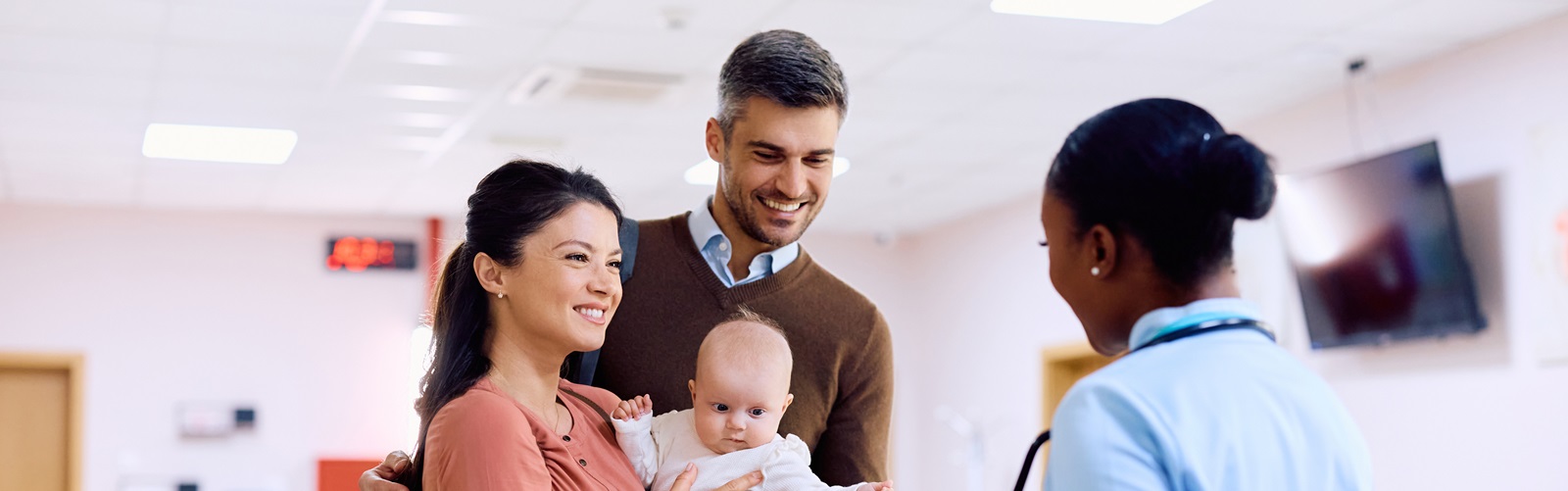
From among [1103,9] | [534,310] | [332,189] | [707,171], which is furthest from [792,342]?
[332,189]

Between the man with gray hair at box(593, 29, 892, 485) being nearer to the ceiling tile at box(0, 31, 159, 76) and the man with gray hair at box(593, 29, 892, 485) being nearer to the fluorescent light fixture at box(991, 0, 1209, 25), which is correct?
the fluorescent light fixture at box(991, 0, 1209, 25)

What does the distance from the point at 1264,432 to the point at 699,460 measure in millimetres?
990

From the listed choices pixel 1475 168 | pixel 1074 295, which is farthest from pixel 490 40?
pixel 1074 295

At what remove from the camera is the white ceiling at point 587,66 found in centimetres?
502

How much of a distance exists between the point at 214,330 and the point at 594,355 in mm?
7621

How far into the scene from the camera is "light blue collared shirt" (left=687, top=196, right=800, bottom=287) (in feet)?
7.33

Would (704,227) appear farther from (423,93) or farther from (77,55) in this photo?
(423,93)

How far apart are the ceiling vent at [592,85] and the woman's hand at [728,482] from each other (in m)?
3.91

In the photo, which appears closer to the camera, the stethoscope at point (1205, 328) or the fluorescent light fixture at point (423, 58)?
the stethoscope at point (1205, 328)

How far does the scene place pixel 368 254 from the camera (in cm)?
945

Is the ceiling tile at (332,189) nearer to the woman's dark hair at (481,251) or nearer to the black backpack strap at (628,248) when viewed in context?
the black backpack strap at (628,248)

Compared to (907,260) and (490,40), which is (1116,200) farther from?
(907,260)

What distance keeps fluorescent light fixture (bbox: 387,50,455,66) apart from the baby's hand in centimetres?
372

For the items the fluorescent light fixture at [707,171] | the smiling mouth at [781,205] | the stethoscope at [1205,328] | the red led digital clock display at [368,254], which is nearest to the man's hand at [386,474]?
the smiling mouth at [781,205]
